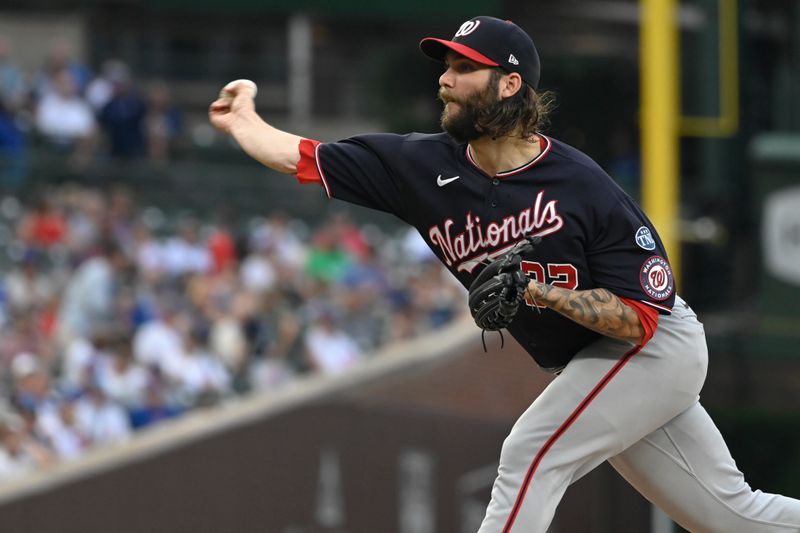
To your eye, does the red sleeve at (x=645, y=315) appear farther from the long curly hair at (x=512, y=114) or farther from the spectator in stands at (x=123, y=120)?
the spectator in stands at (x=123, y=120)

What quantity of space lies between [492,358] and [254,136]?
5.59 m

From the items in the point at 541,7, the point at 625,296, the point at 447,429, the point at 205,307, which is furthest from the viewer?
the point at 541,7

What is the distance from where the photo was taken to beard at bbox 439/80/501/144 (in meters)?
4.29

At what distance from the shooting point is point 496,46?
427cm

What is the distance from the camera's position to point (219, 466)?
35.2 feet

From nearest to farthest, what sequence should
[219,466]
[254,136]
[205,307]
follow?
[254,136] → [219,466] → [205,307]

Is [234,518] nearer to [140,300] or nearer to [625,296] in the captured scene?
[140,300]

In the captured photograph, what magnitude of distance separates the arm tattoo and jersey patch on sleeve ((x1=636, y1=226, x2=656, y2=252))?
0.64ft

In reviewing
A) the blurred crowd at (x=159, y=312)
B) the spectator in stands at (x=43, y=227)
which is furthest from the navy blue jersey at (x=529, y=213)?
the spectator in stands at (x=43, y=227)

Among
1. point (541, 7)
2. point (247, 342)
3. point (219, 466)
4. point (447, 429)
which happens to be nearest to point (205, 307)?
point (247, 342)

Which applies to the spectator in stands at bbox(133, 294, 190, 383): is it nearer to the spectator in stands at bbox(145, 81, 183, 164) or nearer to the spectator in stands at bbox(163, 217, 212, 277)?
the spectator in stands at bbox(163, 217, 212, 277)

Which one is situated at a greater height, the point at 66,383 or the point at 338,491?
the point at 66,383

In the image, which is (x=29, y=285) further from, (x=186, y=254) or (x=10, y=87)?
(x=10, y=87)

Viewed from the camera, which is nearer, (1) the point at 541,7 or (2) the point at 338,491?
(2) the point at 338,491
